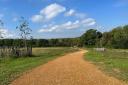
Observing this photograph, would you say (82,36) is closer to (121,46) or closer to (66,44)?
(66,44)

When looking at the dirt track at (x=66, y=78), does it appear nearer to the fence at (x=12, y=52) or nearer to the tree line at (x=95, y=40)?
the fence at (x=12, y=52)

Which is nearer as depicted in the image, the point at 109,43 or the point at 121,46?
the point at 121,46

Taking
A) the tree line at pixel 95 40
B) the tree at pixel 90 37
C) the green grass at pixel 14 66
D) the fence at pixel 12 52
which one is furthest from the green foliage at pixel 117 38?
the green grass at pixel 14 66

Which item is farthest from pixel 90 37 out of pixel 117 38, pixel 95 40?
pixel 117 38

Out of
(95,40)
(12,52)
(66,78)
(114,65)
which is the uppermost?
(95,40)

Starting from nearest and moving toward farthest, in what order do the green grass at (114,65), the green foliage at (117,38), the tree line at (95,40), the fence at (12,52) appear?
the green grass at (114,65) → the fence at (12,52) → the green foliage at (117,38) → the tree line at (95,40)

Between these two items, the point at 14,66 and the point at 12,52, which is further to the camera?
the point at 12,52

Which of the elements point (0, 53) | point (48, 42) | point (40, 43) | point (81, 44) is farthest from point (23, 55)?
point (81, 44)

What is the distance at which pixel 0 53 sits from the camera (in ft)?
131

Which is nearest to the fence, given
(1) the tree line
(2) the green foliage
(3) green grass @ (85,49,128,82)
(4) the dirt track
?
(3) green grass @ (85,49,128,82)

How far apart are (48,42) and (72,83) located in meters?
131

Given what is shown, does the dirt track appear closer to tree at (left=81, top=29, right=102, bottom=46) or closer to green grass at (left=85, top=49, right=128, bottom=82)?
green grass at (left=85, top=49, right=128, bottom=82)

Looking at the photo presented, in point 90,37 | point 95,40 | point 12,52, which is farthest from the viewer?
point 90,37

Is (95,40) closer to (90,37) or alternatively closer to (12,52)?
(90,37)
